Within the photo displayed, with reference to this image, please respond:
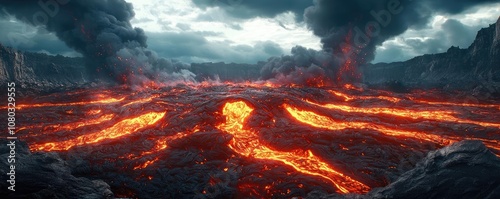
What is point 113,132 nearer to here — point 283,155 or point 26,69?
point 283,155

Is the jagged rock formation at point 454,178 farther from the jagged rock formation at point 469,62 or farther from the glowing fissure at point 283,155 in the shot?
the jagged rock formation at point 469,62

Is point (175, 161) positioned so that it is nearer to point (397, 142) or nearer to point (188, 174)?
point (188, 174)

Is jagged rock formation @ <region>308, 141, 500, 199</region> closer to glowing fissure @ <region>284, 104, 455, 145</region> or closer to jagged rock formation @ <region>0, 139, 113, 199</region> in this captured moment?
glowing fissure @ <region>284, 104, 455, 145</region>

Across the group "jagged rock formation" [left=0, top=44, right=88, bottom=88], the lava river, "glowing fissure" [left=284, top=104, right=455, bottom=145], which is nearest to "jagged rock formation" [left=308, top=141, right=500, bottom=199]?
the lava river

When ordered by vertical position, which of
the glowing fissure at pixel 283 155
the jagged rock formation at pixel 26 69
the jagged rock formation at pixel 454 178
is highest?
the jagged rock formation at pixel 26 69

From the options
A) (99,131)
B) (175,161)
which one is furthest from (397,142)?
(99,131)

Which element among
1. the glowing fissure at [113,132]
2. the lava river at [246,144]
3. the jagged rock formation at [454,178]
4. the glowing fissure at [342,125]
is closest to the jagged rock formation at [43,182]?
the lava river at [246,144]

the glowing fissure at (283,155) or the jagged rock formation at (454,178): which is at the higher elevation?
the jagged rock formation at (454,178)

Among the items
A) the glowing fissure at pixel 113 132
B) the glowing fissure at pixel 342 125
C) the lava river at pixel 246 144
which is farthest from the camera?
the glowing fissure at pixel 342 125
